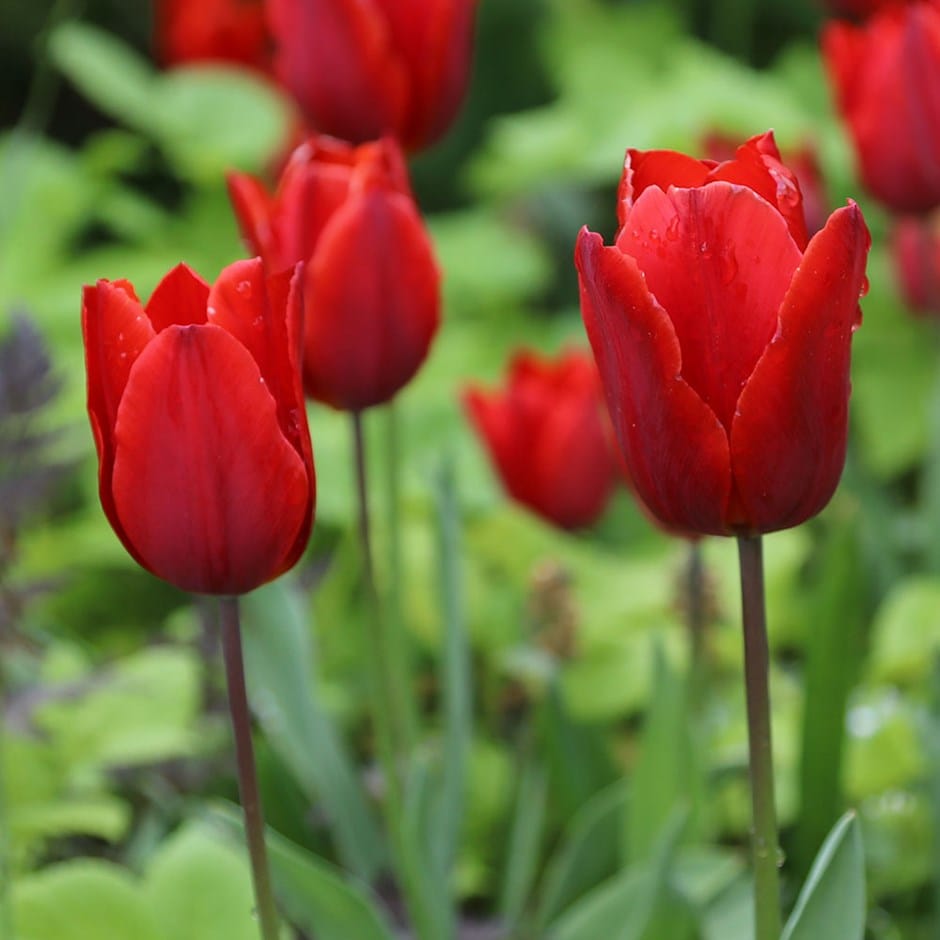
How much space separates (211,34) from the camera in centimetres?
227

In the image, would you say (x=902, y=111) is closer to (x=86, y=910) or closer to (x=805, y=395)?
(x=805, y=395)

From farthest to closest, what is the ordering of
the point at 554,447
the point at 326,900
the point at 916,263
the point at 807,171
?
the point at 916,263, the point at 807,171, the point at 554,447, the point at 326,900

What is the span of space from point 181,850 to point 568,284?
1.84 metres

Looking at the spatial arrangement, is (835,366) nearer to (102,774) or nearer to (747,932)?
(747,932)

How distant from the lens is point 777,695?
1228 mm

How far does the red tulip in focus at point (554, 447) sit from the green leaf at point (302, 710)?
10.1 inches

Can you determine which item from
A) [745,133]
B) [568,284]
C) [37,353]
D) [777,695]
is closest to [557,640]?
[777,695]

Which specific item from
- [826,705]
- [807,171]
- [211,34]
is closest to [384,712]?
[826,705]

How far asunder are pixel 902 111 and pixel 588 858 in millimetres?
554

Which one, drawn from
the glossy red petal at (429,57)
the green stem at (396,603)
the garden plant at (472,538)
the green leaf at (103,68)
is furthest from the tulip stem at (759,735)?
the green leaf at (103,68)

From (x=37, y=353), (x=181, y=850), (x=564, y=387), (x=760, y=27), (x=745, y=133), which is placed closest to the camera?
(x=181, y=850)

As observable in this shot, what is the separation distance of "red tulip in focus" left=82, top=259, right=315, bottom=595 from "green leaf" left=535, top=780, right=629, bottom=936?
48 cm

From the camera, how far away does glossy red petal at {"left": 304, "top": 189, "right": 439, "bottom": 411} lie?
813 mm

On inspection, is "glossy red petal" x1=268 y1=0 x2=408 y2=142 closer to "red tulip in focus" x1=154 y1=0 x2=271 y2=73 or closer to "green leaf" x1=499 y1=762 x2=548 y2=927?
"green leaf" x1=499 y1=762 x2=548 y2=927
